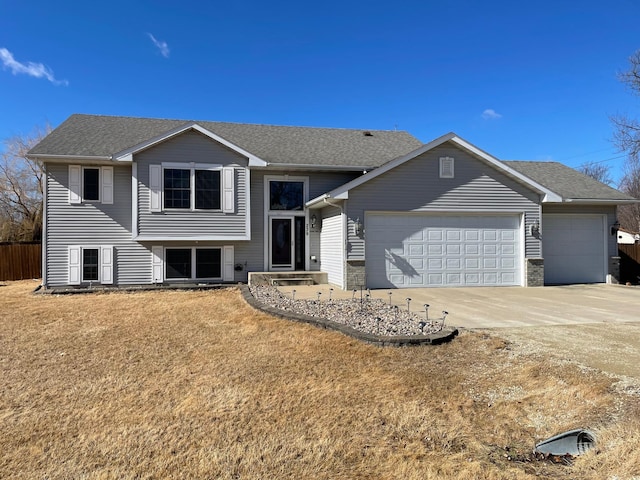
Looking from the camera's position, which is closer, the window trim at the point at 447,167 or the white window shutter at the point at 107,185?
the window trim at the point at 447,167

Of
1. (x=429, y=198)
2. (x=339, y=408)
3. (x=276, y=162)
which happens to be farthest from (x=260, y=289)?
(x=339, y=408)

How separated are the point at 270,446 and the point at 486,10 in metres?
13.5

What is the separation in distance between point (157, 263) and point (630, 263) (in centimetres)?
1732

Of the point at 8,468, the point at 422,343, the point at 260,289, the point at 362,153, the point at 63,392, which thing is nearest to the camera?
the point at 8,468

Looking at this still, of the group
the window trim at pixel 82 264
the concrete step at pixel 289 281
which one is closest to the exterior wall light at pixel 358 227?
the concrete step at pixel 289 281

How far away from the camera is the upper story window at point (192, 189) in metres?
12.3

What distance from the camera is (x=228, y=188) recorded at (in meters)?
12.5

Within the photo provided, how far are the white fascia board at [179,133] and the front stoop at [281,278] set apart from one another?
11.6ft

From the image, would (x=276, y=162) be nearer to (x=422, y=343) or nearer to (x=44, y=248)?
(x=44, y=248)

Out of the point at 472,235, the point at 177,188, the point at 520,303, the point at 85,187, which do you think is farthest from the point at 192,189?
the point at 520,303

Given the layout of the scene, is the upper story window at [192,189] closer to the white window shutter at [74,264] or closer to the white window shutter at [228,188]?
the white window shutter at [228,188]

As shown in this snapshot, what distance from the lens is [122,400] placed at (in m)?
3.93

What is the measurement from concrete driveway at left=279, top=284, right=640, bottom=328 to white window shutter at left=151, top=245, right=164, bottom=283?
421 centimetres

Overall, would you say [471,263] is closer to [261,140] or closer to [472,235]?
[472,235]
